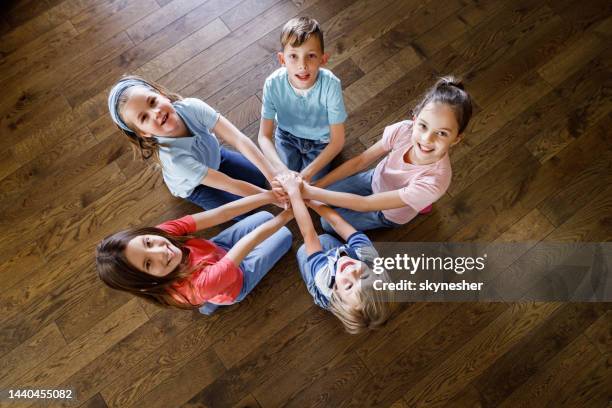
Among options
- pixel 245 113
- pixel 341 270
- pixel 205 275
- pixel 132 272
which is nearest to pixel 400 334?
pixel 341 270

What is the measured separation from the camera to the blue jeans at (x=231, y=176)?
5.80 feet

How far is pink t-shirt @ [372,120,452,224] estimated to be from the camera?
4.72 feet

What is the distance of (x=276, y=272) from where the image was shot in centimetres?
186

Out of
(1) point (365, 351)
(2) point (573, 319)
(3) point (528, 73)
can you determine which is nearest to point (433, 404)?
(1) point (365, 351)

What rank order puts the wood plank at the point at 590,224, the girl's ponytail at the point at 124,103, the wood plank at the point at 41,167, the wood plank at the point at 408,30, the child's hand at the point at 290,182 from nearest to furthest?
the girl's ponytail at the point at 124,103 < the child's hand at the point at 290,182 < the wood plank at the point at 590,224 < the wood plank at the point at 41,167 < the wood plank at the point at 408,30

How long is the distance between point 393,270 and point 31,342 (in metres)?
1.51

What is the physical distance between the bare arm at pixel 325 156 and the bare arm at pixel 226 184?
7.7 inches

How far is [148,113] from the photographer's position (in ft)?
4.57

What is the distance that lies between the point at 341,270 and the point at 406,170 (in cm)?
43

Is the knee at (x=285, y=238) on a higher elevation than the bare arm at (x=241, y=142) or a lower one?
lower

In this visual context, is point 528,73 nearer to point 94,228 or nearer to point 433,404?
point 433,404

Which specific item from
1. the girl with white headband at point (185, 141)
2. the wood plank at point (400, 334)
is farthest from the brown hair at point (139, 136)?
the wood plank at point (400, 334)

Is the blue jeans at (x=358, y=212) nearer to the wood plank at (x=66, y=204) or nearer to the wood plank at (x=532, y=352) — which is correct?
the wood plank at (x=532, y=352)

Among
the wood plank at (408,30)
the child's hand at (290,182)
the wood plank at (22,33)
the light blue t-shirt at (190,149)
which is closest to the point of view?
the light blue t-shirt at (190,149)
